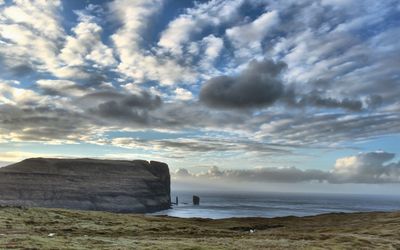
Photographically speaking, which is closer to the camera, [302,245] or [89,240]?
[89,240]

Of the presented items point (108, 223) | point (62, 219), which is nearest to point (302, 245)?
point (108, 223)

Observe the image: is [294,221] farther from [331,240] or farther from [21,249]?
[21,249]

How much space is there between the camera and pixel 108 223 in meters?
77.7

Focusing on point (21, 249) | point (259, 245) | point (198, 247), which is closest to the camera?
point (21, 249)

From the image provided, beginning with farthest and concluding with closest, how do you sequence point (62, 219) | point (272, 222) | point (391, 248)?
1. point (272, 222)
2. point (62, 219)
3. point (391, 248)

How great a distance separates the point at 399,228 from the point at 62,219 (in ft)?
218

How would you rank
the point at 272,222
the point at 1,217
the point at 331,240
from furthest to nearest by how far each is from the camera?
the point at 272,222
the point at 1,217
the point at 331,240

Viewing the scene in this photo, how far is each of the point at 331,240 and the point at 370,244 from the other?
18.2ft

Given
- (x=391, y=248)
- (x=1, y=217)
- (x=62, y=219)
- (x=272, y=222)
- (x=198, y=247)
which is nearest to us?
(x=198, y=247)

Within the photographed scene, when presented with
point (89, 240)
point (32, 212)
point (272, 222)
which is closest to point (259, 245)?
point (89, 240)

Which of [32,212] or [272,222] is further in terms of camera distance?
[272,222]

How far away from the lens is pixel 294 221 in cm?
11538

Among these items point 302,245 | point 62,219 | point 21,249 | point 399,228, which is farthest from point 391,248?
point 62,219

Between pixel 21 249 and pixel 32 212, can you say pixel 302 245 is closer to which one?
pixel 21 249
